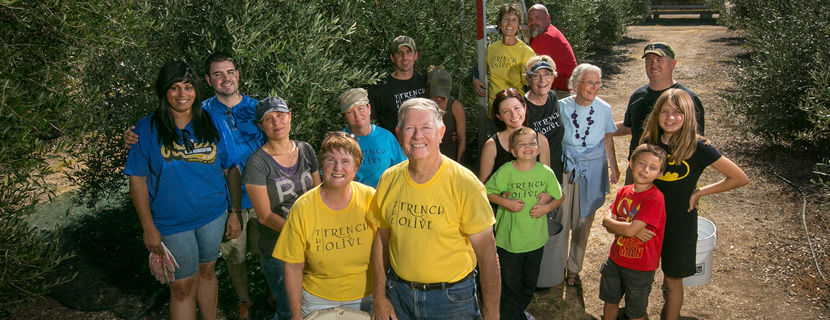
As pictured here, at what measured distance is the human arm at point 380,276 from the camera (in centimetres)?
312

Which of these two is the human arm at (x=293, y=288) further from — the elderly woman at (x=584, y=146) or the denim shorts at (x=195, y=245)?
the elderly woman at (x=584, y=146)

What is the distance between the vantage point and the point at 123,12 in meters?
4.54

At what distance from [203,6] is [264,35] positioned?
65 centimetres

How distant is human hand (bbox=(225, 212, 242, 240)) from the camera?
438cm

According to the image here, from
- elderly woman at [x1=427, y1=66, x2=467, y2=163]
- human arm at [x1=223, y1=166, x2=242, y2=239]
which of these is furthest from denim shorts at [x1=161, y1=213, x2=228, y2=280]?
elderly woman at [x1=427, y1=66, x2=467, y2=163]

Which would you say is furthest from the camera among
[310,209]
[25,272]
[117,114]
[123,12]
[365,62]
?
[365,62]

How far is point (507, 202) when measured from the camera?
433 cm

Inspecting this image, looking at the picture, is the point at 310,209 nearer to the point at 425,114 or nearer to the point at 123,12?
the point at 425,114

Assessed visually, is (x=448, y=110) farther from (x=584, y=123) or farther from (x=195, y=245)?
(x=195, y=245)

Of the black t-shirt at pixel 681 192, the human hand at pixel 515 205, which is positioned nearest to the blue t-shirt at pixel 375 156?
the human hand at pixel 515 205

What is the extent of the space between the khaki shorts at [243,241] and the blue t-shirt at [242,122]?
11cm

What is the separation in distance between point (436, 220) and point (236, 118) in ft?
7.44

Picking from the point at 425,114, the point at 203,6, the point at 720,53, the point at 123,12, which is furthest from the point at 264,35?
the point at 720,53

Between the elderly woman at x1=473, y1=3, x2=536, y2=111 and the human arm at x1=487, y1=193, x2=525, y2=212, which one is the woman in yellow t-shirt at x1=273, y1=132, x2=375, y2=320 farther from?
the elderly woman at x1=473, y1=3, x2=536, y2=111
